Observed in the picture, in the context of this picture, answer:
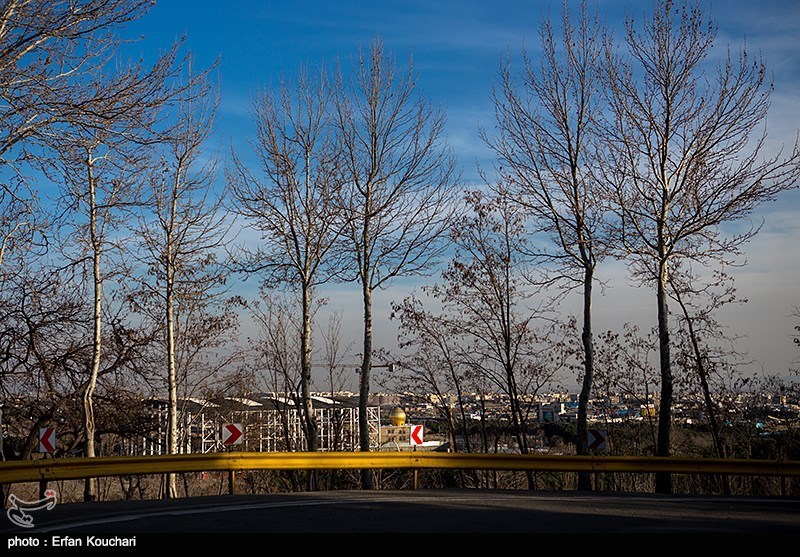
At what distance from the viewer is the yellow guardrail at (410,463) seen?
528 inches

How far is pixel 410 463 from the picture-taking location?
15.5 m

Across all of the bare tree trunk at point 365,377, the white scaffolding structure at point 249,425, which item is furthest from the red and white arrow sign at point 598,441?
the white scaffolding structure at point 249,425

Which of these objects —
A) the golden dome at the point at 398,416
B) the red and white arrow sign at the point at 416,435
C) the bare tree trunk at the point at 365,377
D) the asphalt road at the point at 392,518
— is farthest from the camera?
the golden dome at the point at 398,416

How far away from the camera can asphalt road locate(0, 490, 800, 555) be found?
8.92m

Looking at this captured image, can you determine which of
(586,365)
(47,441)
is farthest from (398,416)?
(47,441)

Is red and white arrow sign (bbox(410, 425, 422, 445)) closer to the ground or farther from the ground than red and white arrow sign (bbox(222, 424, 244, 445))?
closer to the ground

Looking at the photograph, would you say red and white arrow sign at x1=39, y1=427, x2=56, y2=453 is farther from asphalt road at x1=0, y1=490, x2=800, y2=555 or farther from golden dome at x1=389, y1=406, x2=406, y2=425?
golden dome at x1=389, y1=406, x2=406, y2=425

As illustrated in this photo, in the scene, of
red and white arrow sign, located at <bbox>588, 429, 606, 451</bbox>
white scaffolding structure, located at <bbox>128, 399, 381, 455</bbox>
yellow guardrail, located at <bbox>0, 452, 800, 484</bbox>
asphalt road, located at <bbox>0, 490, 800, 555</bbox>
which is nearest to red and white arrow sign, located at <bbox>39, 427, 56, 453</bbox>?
yellow guardrail, located at <bbox>0, 452, 800, 484</bbox>

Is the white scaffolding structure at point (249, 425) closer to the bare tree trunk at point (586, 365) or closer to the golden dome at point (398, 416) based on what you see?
the golden dome at point (398, 416)

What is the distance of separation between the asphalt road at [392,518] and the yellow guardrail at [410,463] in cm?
59

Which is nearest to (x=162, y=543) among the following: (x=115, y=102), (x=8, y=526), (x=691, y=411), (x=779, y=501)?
(x=8, y=526)

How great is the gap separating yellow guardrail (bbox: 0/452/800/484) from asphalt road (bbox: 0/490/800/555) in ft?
1.94

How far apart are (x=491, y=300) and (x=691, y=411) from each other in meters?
7.59

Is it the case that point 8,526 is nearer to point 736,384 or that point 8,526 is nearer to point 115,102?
point 115,102
